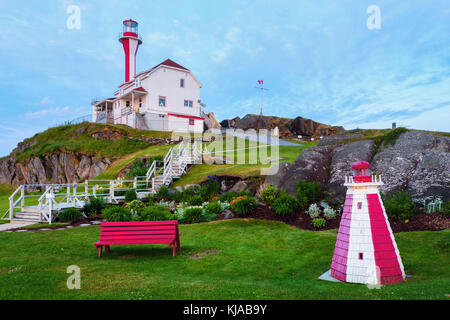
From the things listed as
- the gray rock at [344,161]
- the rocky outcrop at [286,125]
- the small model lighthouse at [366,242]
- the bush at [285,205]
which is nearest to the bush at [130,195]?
the bush at [285,205]

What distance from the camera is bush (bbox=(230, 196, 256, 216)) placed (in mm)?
13945

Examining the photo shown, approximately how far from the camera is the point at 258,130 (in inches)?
2224

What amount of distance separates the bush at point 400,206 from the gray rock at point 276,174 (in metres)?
5.51

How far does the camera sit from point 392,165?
13.1m

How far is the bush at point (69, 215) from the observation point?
50.6 feet

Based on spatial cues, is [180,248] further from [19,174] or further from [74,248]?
[19,174]

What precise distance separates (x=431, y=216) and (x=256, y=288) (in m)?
7.91

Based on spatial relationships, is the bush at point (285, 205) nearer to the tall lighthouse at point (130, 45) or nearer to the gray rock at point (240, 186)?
the gray rock at point (240, 186)

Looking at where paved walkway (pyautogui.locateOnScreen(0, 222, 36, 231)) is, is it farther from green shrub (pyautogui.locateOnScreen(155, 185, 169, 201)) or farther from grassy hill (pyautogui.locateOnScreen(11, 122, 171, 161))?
grassy hill (pyautogui.locateOnScreen(11, 122, 171, 161))

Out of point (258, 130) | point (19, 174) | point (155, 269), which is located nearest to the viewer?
point (155, 269)

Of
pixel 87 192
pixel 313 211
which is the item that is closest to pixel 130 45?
pixel 87 192

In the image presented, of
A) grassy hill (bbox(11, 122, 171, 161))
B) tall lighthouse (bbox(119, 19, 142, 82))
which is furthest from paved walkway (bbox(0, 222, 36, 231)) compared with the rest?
tall lighthouse (bbox(119, 19, 142, 82))

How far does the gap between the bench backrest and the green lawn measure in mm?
551
